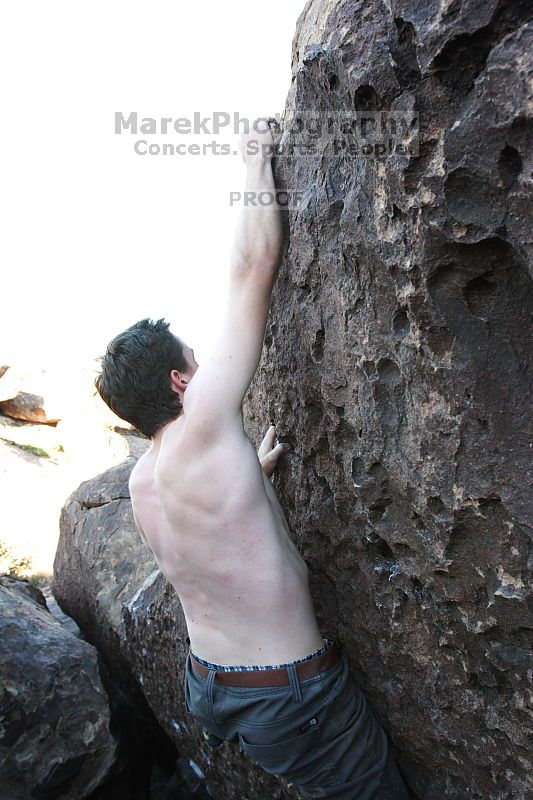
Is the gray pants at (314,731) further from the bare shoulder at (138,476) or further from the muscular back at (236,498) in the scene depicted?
the bare shoulder at (138,476)

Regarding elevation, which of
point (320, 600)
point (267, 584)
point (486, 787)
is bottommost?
point (486, 787)

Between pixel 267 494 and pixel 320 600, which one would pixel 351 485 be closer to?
pixel 267 494

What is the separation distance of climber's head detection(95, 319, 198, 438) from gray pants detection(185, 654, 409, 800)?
975 mm

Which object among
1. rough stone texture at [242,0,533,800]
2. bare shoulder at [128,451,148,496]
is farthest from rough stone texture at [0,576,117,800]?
rough stone texture at [242,0,533,800]

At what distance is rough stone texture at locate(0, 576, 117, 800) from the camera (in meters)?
3.11

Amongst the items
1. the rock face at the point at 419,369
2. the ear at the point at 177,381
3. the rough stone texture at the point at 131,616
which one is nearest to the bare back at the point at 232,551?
the ear at the point at 177,381

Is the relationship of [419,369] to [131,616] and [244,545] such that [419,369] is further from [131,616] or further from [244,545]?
[131,616]

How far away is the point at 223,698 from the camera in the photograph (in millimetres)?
2402

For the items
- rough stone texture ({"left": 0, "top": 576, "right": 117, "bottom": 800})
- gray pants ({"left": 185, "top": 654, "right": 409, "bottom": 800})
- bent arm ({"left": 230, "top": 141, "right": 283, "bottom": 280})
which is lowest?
rough stone texture ({"left": 0, "top": 576, "right": 117, "bottom": 800})

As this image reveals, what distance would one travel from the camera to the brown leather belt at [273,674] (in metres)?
2.31

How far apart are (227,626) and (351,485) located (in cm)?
69

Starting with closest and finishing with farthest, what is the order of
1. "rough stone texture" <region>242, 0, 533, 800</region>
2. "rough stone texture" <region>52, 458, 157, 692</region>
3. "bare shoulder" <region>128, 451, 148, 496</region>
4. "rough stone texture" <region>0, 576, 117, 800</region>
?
1. "rough stone texture" <region>242, 0, 533, 800</region>
2. "bare shoulder" <region>128, 451, 148, 496</region>
3. "rough stone texture" <region>0, 576, 117, 800</region>
4. "rough stone texture" <region>52, 458, 157, 692</region>

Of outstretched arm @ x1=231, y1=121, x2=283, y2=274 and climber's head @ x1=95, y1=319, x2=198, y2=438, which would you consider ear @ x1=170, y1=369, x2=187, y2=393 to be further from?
outstretched arm @ x1=231, y1=121, x2=283, y2=274

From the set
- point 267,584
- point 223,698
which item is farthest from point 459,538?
point 223,698
